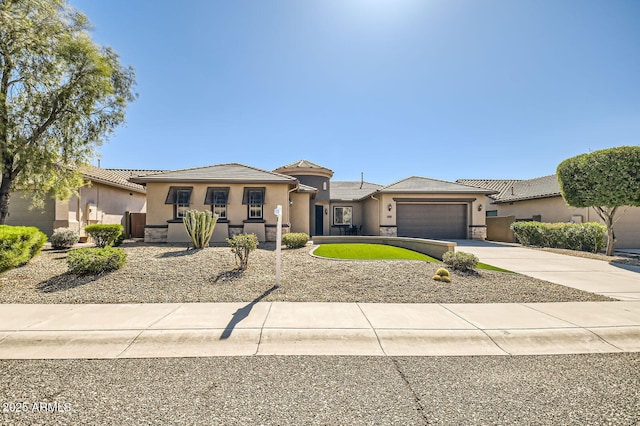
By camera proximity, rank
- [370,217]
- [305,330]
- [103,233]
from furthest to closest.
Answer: [370,217] → [103,233] → [305,330]

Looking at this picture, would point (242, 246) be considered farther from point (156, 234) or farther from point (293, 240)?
point (156, 234)

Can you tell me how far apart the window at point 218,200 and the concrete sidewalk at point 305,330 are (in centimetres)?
949

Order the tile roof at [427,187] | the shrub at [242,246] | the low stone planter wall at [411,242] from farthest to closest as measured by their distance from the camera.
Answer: the tile roof at [427,187], the low stone planter wall at [411,242], the shrub at [242,246]

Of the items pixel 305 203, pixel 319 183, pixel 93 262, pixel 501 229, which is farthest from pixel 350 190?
pixel 93 262

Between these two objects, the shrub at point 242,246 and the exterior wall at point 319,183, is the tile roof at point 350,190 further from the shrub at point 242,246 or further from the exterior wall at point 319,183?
the shrub at point 242,246

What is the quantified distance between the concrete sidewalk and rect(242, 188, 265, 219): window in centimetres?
946

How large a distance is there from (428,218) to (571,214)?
820 centimetres


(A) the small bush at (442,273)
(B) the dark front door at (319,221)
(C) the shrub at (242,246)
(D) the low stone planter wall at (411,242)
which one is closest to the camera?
(A) the small bush at (442,273)

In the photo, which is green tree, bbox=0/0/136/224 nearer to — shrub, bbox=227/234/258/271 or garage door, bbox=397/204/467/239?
shrub, bbox=227/234/258/271

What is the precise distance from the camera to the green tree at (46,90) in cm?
925

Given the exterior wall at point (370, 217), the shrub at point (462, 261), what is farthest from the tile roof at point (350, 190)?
the shrub at point (462, 261)

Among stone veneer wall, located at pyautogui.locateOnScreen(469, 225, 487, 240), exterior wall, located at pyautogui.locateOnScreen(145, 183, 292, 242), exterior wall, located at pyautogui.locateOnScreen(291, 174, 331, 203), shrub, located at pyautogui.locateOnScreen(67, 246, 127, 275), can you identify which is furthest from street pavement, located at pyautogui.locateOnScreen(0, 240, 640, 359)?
exterior wall, located at pyautogui.locateOnScreen(291, 174, 331, 203)

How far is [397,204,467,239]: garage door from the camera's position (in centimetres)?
2022

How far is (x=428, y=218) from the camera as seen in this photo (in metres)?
20.2
